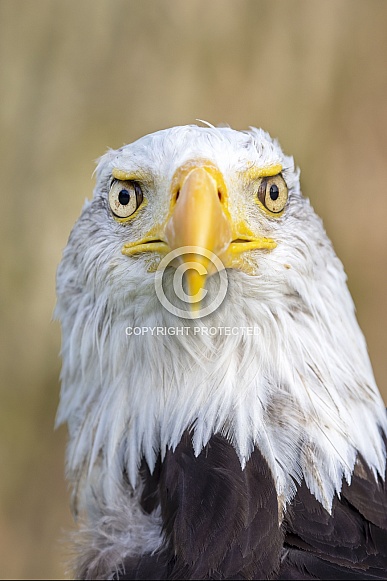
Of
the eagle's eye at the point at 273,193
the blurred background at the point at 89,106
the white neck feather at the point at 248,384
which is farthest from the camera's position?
the blurred background at the point at 89,106

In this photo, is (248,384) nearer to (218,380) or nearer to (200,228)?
(218,380)

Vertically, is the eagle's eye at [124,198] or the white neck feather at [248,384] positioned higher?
the eagle's eye at [124,198]

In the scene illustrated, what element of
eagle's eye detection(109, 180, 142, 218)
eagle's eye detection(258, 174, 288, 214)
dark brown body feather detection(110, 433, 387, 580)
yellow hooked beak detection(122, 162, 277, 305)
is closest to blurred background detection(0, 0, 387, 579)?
eagle's eye detection(109, 180, 142, 218)

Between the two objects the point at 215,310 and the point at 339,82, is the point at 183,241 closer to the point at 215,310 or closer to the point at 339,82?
the point at 215,310

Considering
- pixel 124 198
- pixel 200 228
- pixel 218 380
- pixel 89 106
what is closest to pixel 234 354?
pixel 218 380

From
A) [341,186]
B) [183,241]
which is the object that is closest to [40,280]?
[341,186]

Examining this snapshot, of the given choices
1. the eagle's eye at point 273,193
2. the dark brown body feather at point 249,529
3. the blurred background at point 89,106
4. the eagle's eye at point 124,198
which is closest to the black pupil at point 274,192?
the eagle's eye at point 273,193

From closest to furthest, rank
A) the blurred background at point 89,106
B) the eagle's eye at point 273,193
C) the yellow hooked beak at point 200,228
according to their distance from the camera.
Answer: the yellow hooked beak at point 200,228
the eagle's eye at point 273,193
the blurred background at point 89,106

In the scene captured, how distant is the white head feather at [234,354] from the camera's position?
1.88 metres

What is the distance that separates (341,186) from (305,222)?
2.35m

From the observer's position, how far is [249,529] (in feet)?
5.81

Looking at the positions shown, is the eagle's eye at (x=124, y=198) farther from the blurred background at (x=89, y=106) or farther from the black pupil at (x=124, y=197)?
the blurred background at (x=89, y=106)

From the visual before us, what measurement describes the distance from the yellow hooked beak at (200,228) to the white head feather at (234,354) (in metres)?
0.05

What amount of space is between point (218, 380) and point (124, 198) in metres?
0.55
